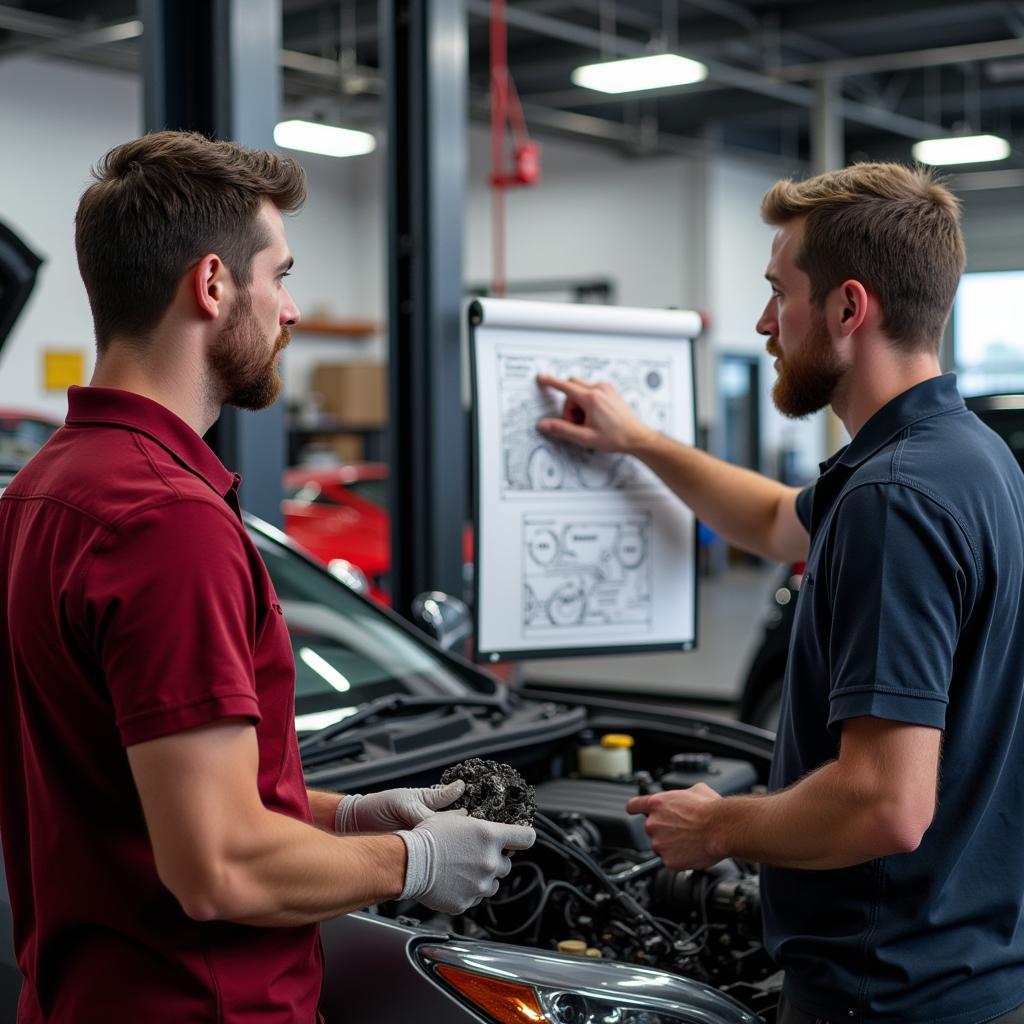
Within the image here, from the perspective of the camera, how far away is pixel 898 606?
1610 mm

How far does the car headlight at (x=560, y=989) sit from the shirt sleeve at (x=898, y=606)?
0.44 m

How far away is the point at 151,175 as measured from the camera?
56.4 inches

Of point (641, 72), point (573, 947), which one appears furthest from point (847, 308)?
point (641, 72)

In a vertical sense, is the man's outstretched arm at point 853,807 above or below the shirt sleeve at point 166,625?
below

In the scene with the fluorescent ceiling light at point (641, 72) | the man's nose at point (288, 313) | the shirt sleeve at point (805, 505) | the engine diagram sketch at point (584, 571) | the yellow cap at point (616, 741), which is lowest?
the yellow cap at point (616, 741)

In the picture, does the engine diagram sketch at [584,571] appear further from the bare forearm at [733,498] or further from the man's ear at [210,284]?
Answer: the man's ear at [210,284]

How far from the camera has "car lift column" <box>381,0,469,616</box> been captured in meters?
3.96

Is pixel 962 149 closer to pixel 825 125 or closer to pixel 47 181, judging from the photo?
pixel 825 125

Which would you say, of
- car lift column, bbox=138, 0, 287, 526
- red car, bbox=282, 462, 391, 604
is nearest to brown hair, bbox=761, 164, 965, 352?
car lift column, bbox=138, 0, 287, 526

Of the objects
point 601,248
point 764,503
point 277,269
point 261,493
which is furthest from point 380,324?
point 277,269

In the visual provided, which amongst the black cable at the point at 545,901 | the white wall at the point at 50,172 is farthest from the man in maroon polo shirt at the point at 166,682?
the white wall at the point at 50,172

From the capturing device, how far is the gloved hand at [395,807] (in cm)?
166

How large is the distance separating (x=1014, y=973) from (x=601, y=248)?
1433cm

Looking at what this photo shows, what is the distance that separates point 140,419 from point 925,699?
933 millimetres
